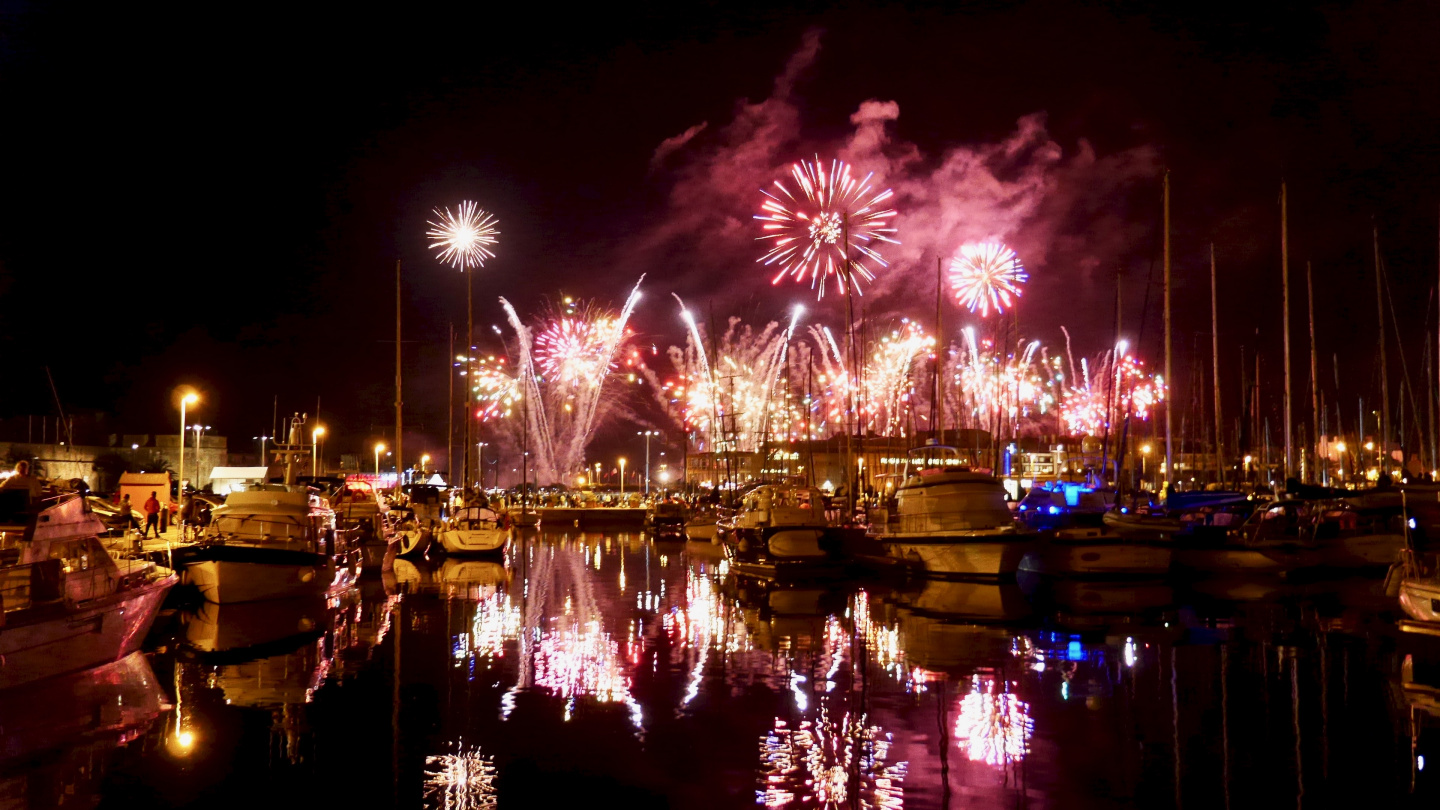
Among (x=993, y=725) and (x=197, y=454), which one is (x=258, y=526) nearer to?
(x=993, y=725)

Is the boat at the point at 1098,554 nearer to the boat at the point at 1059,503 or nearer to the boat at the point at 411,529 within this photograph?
the boat at the point at 1059,503

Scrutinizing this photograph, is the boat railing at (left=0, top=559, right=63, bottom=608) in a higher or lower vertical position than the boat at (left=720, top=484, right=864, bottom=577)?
higher

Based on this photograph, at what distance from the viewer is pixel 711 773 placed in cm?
985

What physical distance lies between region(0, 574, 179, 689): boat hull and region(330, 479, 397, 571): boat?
44.9ft

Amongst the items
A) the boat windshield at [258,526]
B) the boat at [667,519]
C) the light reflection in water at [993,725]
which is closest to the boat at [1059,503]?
the light reflection in water at [993,725]

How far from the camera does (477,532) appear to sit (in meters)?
40.4

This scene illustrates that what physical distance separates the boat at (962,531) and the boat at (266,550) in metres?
Answer: 15.2

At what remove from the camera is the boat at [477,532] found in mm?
40406

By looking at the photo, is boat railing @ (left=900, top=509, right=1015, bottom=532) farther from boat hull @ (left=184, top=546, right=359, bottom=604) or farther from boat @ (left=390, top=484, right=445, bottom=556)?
boat @ (left=390, top=484, right=445, bottom=556)

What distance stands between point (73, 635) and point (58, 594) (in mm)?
642

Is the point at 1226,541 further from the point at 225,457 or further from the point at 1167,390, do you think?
the point at 225,457

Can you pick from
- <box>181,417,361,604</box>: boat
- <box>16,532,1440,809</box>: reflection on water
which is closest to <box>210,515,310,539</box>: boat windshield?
<box>181,417,361,604</box>: boat

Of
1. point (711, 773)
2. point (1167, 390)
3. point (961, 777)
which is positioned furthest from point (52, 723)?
point (1167, 390)

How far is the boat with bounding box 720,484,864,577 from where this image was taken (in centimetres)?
3219
